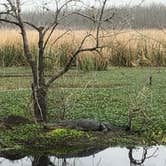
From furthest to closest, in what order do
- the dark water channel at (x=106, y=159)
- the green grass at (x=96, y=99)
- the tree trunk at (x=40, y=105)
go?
the green grass at (x=96, y=99)
the tree trunk at (x=40, y=105)
the dark water channel at (x=106, y=159)

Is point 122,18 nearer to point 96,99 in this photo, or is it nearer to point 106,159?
point 106,159

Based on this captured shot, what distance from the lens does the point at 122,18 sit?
23.1ft

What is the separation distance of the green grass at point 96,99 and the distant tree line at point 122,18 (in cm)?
101

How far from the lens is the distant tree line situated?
23.9ft

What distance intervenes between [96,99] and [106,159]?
257 cm

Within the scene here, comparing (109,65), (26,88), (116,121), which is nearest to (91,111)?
(116,121)

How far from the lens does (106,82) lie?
11406mm

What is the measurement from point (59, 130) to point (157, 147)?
1.16 meters

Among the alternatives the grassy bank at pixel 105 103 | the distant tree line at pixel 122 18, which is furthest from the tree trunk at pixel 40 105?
the distant tree line at pixel 122 18

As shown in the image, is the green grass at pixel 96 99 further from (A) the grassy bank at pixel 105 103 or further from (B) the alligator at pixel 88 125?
(B) the alligator at pixel 88 125

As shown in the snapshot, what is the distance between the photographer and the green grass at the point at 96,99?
7.58 metres

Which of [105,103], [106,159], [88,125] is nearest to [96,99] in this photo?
[105,103]

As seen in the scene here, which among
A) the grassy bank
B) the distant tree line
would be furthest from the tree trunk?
the distant tree line

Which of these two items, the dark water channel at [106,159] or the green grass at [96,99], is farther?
the green grass at [96,99]
